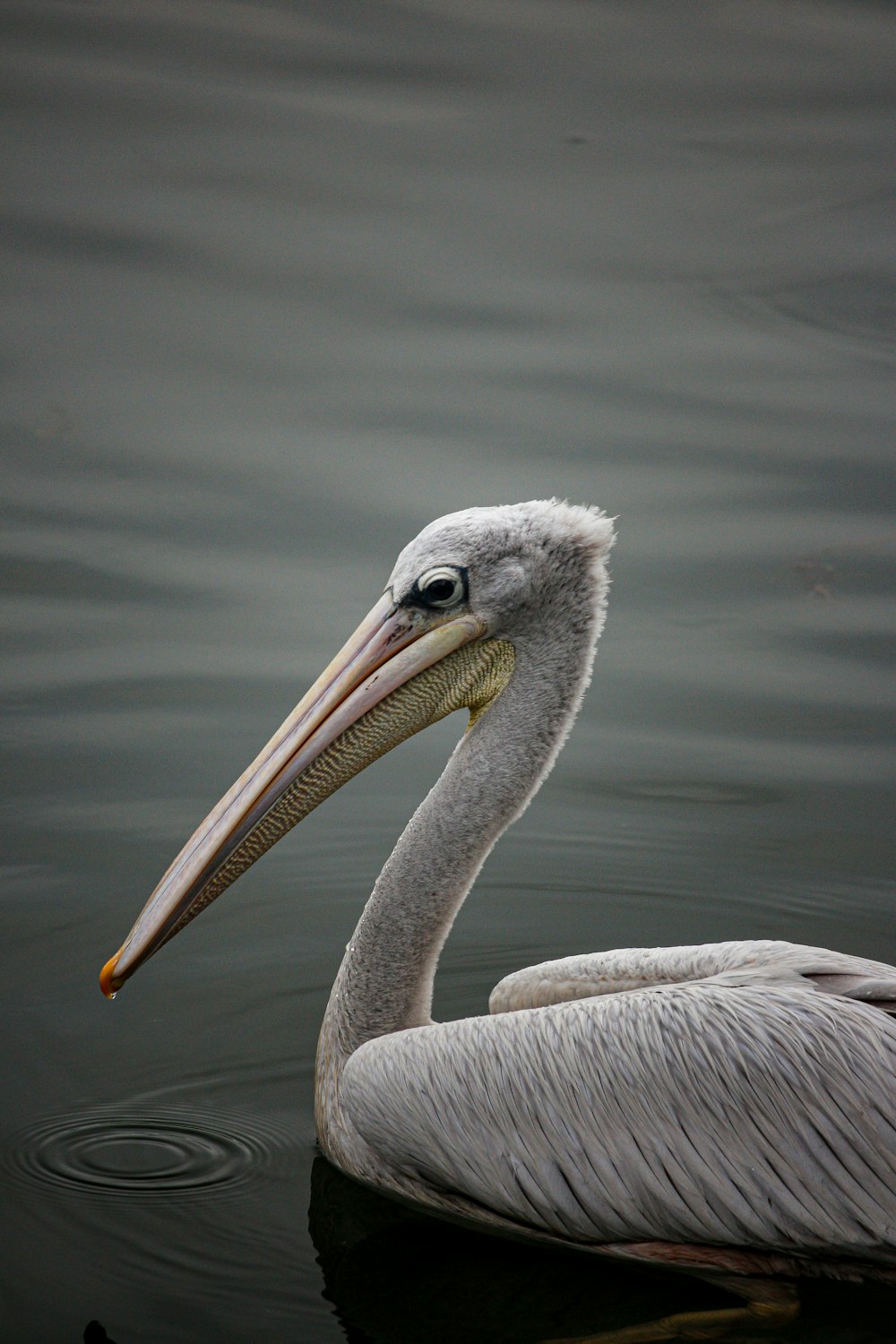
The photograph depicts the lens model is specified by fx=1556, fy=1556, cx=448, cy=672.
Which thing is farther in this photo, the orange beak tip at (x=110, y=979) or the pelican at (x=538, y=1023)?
the orange beak tip at (x=110, y=979)

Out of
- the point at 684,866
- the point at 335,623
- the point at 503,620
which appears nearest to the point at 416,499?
the point at 335,623

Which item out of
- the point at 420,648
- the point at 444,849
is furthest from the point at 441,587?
the point at 444,849

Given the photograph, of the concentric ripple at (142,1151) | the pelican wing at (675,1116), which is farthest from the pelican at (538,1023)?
the concentric ripple at (142,1151)

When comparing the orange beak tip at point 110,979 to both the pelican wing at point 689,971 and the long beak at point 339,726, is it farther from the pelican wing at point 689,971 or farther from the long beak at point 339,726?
the pelican wing at point 689,971

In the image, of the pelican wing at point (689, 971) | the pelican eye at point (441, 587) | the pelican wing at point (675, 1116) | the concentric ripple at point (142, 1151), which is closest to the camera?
the pelican wing at point (675, 1116)

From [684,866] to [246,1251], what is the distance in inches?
78.4

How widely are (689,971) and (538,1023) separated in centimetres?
36

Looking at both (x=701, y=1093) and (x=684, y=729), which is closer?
(x=701, y=1093)

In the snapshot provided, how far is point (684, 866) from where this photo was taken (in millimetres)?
4445

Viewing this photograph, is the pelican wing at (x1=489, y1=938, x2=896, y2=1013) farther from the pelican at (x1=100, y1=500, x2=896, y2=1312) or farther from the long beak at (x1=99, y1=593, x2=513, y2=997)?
the long beak at (x1=99, y1=593, x2=513, y2=997)

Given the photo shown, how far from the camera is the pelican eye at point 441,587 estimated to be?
3.14 metres

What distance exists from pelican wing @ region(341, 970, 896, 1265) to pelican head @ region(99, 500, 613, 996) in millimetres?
613

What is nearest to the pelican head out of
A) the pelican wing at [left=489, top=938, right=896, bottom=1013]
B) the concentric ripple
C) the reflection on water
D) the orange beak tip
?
the orange beak tip

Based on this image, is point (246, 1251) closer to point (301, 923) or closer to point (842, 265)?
point (301, 923)
